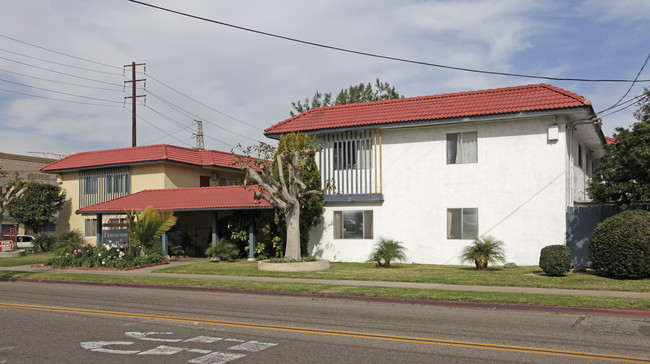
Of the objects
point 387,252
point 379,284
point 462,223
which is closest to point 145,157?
point 387,252

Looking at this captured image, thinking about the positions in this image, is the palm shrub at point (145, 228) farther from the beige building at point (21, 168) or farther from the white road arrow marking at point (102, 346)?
the beige building at point (21, 168)

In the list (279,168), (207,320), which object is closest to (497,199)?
(279,168)

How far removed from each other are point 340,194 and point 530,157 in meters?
7.90

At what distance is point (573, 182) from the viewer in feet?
73.8

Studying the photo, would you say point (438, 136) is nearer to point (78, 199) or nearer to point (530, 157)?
point (530, 157)

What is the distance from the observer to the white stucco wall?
21.0 m

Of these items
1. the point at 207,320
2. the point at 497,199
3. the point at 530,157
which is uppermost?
the point at 530,157

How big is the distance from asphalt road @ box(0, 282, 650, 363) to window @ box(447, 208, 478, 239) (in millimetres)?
9607

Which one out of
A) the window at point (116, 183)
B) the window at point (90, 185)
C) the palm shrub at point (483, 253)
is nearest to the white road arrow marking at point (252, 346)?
the palm shrub at point (483, 253)

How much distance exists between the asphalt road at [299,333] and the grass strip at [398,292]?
76cm

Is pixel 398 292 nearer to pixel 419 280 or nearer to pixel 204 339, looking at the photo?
pixel 419 280

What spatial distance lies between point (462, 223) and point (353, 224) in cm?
472

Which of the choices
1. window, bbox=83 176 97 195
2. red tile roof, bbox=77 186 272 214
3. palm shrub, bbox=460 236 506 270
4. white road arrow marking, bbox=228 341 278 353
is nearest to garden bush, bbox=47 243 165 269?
red tile roof, bbox=77 186 272 214

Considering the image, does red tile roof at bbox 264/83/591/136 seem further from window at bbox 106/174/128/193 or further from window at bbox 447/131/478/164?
window at bbox 106/174/128/193
